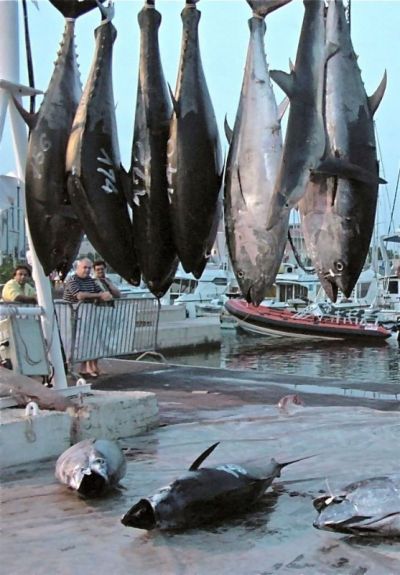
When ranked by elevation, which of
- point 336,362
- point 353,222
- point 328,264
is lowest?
point 336,362

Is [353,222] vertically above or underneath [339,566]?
above

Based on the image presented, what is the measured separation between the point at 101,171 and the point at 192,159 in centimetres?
51

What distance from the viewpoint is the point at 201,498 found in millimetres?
3674

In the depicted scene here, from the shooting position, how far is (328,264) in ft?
10.4

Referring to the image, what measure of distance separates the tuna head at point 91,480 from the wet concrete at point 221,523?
64 millimetres

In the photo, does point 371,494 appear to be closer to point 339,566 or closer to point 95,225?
point 339,566

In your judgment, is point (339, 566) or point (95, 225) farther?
point (95, 225)

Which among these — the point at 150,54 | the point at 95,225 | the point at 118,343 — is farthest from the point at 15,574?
the point at 118,343

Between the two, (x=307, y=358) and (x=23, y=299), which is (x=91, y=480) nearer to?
(x=23, y=299)

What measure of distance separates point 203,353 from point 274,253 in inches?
772

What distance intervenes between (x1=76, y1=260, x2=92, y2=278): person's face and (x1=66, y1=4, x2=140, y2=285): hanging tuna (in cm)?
566

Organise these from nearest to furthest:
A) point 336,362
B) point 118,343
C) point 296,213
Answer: point 296,213
point 118,343
point 336,362

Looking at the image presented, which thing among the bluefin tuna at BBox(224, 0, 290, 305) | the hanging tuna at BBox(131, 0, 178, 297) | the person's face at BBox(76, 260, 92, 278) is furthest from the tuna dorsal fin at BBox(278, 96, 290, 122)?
the person's face at BBox(76, 260, 92, 278)

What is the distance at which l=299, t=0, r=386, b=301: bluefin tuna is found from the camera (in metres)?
3.13
